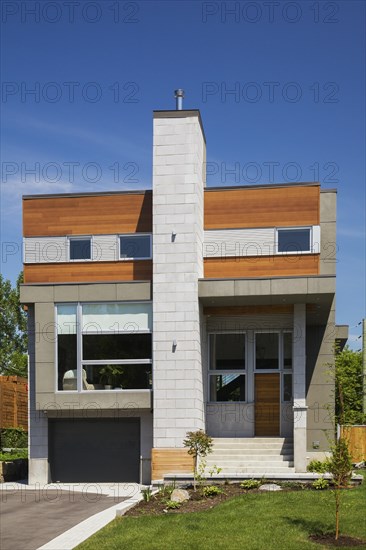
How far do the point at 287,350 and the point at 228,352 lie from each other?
6.31 ft

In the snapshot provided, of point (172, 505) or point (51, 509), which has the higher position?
point (172, 505)

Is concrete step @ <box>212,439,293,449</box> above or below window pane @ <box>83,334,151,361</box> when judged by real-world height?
below

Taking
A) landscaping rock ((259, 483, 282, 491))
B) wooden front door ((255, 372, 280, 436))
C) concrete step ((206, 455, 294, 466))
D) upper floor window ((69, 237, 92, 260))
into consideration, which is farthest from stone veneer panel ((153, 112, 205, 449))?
landscaping rock ((259, 483, 282, 491))

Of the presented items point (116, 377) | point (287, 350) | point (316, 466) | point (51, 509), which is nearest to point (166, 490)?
point (51, 509)

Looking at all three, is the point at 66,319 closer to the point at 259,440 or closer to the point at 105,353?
the point at 105,353

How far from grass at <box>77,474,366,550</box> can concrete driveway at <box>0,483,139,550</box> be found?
890mm

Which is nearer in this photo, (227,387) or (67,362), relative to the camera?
(67,362)

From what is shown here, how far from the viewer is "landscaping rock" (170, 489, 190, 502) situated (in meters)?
18.3

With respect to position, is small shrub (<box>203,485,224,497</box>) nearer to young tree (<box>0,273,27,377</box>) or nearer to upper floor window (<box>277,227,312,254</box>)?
upper floor window (<box>277,227,312,254</box>)

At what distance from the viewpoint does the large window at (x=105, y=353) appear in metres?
24.3

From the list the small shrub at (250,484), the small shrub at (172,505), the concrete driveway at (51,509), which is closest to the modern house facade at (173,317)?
the concrete driveway at (51,509)

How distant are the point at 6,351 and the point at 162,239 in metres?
40.9

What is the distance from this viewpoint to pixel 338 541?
1406 cm

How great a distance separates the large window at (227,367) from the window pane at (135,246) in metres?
3.62
